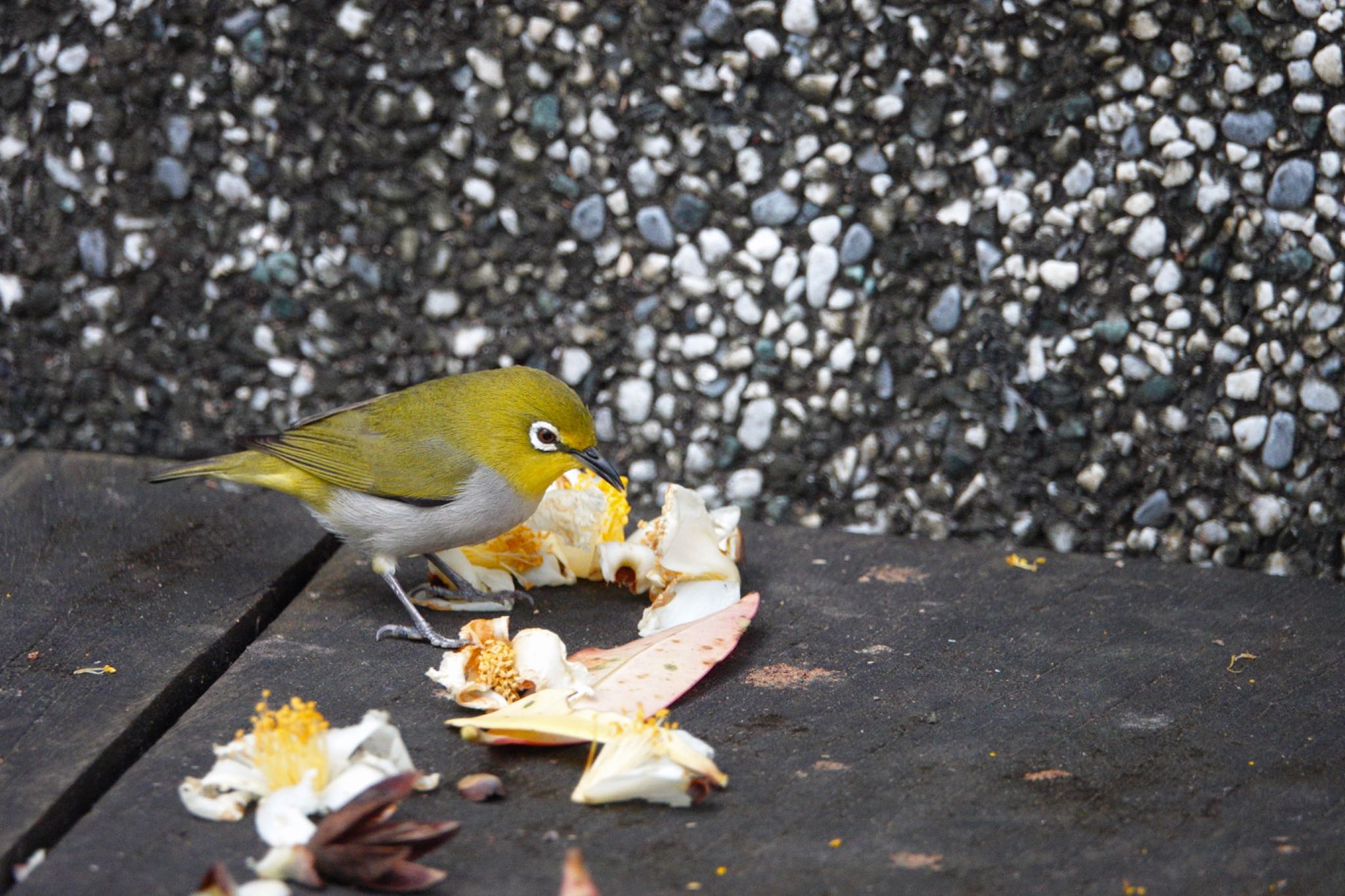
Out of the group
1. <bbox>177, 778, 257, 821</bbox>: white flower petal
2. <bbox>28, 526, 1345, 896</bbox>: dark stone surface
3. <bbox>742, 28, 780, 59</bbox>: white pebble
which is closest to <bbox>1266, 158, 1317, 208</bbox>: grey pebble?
<bbox>28, 526, 1345, 896</bbox>: dark stone surface

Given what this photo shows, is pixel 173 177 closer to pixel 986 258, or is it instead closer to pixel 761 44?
pixel 761 44

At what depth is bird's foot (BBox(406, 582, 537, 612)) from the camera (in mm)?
3471

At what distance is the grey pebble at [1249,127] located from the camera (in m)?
3.57

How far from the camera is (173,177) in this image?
4.31m

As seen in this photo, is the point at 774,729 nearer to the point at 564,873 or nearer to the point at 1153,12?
the point at 564,873

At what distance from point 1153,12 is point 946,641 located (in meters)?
1.77

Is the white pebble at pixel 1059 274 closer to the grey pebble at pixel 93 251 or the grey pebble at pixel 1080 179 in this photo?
the grey pebble at pixel 1080 179

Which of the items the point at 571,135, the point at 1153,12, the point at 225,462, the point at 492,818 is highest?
the point at 1153,12

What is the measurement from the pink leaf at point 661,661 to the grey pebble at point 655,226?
1341mm

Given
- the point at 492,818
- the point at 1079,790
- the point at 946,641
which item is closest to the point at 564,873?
the point at 492,818

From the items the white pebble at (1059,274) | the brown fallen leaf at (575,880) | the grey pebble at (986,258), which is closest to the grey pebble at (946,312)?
the grey pebble at (986,258)

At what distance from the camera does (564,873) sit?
1999mm

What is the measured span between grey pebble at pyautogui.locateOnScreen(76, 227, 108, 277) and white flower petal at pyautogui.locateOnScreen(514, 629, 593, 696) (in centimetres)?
236

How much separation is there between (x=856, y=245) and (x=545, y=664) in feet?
5.85
